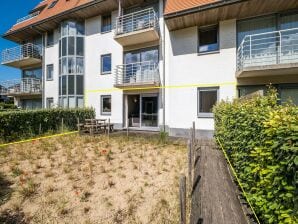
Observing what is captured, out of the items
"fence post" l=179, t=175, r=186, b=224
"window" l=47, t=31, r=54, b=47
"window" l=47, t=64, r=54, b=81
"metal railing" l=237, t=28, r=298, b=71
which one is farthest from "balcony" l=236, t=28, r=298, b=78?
"window" l=47, t=31, r=54, b=47

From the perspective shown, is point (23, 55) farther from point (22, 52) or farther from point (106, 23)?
point (106, 23)

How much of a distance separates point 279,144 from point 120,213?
11.0 feet

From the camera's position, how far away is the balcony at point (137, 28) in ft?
42.0

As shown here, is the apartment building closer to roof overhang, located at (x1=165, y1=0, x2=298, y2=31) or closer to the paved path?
roof overhang, located at (x1=165, y1=0, x2=298, y2=31)

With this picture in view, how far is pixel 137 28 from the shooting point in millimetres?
13258

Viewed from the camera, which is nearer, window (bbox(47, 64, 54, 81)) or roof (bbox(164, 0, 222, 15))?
roof (bbox(164, 0, 222, 15))

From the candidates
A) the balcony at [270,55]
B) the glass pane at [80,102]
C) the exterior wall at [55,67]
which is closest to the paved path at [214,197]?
the balcony at [270,55]

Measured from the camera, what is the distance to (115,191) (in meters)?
4.96

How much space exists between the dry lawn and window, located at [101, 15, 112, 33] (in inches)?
433

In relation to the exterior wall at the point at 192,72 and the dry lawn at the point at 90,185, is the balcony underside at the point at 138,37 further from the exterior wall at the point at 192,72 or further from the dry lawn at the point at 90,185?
the dry lawn at the point at 90,185

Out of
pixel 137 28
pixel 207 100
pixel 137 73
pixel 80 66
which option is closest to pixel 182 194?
pixel 207 100

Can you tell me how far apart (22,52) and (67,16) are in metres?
6.93

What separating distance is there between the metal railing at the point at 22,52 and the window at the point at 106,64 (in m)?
7.94

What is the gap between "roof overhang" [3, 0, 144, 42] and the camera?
14493 mm
